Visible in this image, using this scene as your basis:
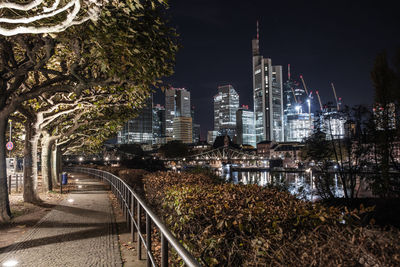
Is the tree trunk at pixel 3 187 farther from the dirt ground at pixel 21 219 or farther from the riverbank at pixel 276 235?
the riverbank at pixel 276 235

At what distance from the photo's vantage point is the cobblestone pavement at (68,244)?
4938 mm

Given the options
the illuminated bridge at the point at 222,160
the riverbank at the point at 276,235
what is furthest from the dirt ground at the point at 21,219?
the illuminated bridge at the point at 222,160

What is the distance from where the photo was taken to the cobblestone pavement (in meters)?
4.94

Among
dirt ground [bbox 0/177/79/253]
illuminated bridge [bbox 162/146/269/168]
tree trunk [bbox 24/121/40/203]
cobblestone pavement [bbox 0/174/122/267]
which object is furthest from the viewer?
illuminated bridge [bbox 162/146/269/168]

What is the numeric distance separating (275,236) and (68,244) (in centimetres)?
471

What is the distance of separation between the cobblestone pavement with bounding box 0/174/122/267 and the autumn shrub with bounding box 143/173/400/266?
184 centimetres

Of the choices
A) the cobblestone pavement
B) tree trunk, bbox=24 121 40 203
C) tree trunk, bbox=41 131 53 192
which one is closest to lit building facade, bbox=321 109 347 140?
the cobblestone pavement

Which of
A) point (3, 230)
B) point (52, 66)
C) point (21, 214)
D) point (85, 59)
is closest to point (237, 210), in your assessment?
point (3, 230)

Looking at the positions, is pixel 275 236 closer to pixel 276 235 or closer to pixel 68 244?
pixel 276 235

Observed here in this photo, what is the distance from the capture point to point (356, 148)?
568 inches

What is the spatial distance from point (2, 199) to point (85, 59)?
180 inches

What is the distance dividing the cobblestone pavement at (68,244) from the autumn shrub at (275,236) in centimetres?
184

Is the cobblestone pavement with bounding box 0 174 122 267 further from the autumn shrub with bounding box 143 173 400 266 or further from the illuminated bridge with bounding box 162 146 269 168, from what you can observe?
the illuminated bridge with bounding box 162 146 269 168

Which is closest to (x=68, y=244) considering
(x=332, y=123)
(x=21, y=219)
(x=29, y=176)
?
(x=21, y=219)
